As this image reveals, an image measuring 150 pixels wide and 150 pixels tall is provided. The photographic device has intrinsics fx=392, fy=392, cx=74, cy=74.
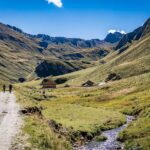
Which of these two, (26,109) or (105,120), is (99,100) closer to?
(105,120)

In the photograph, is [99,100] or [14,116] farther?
[99,100]

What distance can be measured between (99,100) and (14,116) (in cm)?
8948

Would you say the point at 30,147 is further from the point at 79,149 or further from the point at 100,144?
the point at 100,144

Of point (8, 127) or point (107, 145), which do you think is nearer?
point (8, 127)

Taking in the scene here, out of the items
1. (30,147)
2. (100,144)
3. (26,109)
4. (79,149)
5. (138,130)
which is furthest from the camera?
(26,109)

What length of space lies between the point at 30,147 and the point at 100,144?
689 inches

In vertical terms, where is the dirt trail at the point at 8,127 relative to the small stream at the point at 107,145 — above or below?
above

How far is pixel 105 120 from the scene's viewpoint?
242 feet

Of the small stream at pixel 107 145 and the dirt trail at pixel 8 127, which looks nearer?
the dirt trail at pixel 8 127

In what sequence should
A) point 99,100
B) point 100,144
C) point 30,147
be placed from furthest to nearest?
1. point 99,100
2. point 100,144
3. point 30,147

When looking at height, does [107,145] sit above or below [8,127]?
below

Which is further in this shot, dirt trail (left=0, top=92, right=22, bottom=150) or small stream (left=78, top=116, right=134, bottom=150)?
small stream (left=78, top=116, right=134, bottom=150)

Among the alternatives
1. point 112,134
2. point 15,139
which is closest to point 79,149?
point 15,139

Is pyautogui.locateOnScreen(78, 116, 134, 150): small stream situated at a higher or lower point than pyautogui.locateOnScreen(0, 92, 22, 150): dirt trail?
lower
